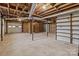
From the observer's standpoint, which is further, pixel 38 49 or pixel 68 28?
pixel 68 28

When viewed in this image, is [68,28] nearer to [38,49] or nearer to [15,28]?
[38,49]

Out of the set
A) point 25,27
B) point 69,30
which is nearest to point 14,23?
point 25,27

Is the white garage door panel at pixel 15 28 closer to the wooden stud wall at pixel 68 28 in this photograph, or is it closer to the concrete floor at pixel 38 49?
the concrete floor at pixel 38 49

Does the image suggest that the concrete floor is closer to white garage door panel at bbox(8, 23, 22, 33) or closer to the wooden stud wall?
the wooden stud wall

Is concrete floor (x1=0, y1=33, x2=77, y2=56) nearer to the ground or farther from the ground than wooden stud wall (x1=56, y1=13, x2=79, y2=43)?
nearer to the ground

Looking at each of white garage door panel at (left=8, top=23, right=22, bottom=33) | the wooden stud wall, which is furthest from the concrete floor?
white garage door panel at (left=8, top=23, right=22, bottom=33)

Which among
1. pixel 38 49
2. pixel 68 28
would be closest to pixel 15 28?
pixel 68 28

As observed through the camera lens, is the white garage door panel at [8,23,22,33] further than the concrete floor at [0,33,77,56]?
Yes

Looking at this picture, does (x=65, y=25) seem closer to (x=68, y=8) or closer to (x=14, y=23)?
(x=68, y=8)

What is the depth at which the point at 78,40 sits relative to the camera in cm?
425

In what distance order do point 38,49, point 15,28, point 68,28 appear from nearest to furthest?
point 38,49
point 68,28
point 15,28

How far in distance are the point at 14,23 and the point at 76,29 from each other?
8735 millimetres

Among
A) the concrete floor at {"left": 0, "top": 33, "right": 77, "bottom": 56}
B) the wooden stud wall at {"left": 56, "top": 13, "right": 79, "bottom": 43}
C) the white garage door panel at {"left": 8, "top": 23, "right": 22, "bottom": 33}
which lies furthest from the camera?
the white garage door panel at {"left": 8, "top": 23, "right": 22, "bottom": 33}

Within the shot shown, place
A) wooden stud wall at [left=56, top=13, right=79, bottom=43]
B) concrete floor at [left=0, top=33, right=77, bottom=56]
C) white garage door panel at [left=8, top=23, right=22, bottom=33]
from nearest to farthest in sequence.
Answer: concrete floor at [left=0, top=33, right=77, bottom=56]
wooden stud wall at [left=56, top=13, right=79, bottom=43]
white garage door panel at [left=8, top=23, right=22, bottom=33]
